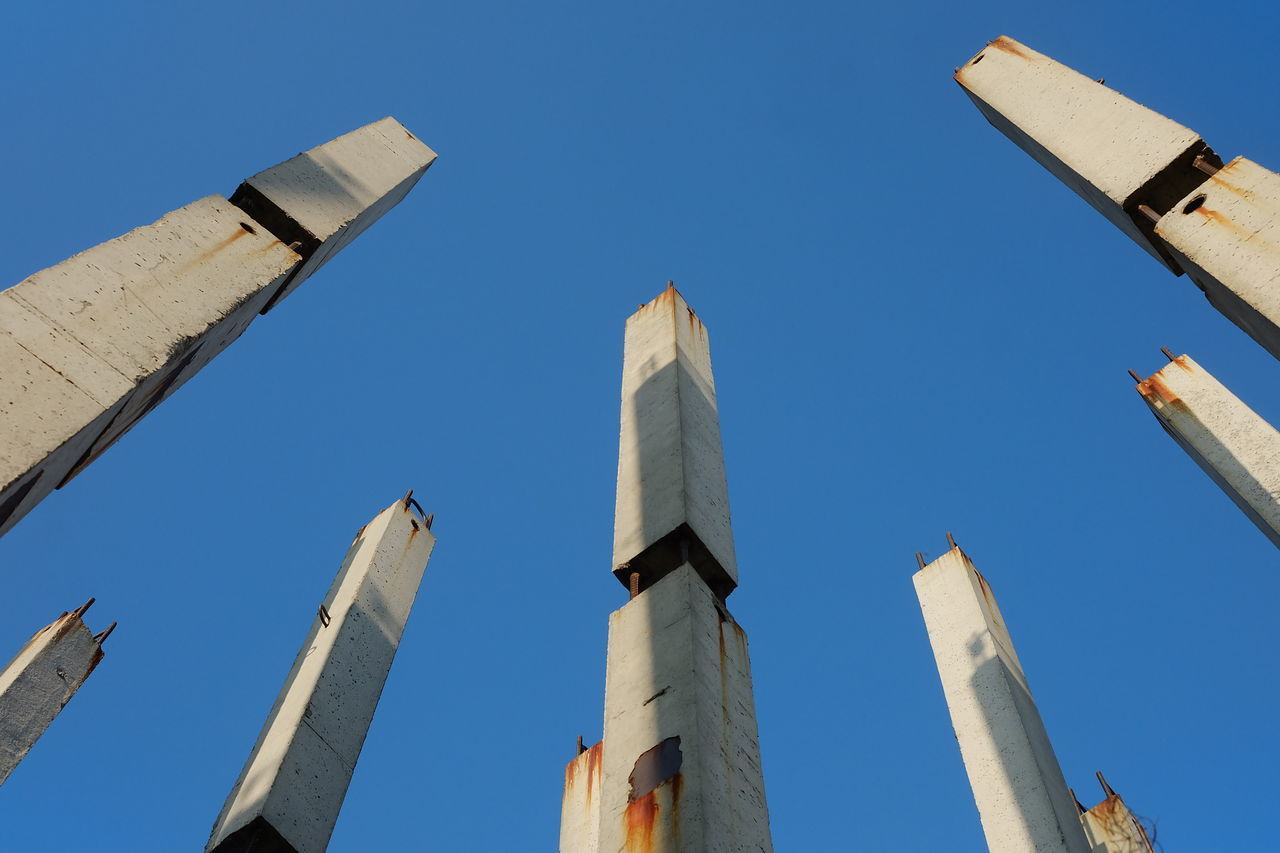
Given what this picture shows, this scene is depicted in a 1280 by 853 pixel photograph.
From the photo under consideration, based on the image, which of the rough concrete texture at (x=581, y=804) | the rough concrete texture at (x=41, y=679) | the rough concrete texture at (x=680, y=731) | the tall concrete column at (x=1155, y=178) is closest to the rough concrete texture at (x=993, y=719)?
the rough concrete texture at (x=581, y=804)

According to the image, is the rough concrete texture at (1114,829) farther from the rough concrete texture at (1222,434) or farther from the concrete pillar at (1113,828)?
the rough concrete texture at (1222,434)

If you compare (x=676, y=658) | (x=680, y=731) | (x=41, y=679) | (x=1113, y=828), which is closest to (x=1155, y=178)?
(x=676, y=658)

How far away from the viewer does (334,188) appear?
5.55 m

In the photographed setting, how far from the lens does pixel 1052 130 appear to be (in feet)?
18.0

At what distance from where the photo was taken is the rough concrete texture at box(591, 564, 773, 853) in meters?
3.43

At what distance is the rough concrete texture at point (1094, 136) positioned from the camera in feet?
15.5

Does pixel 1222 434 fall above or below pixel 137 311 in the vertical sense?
above

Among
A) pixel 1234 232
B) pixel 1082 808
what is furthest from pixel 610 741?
pixel 1082 808

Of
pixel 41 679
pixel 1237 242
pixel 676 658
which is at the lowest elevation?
pixel 676 658

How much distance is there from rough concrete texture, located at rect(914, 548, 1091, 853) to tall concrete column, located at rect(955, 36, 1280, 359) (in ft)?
12.9

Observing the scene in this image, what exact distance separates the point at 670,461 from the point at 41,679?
6.61 metres

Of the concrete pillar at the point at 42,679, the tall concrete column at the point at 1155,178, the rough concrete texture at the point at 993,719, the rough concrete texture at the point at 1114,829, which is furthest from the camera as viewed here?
the concrete pillar at the point at 42,679

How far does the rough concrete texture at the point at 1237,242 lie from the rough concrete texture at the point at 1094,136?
19 cm

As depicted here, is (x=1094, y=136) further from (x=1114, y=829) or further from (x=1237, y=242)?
(x=1114, y=829)
